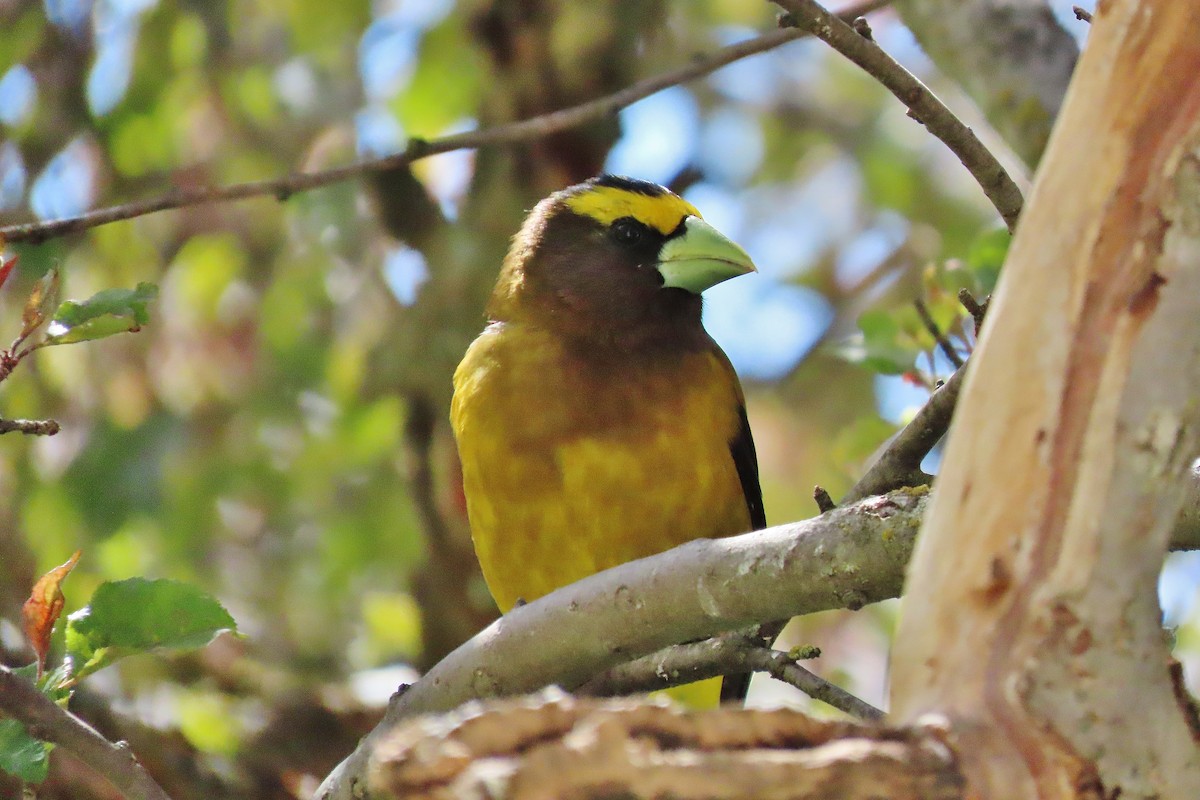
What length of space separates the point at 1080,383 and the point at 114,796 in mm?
2895

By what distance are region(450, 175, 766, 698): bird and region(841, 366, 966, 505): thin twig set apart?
133cm

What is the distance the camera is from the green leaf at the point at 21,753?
2090 mm

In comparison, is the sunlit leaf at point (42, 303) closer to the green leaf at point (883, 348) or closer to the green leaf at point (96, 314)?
the green leaf at point (96, 314)

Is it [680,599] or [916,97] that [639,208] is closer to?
[916,97]

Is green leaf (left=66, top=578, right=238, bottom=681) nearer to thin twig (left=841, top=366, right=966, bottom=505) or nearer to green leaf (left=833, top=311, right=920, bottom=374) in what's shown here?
thin twig (left=841, top=366, right=966, bottom=505)

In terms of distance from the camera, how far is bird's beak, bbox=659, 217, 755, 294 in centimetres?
405

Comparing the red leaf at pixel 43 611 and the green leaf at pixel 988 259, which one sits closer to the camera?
the red leaf at pixel 43 611

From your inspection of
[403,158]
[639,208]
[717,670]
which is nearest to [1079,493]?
[717,670]

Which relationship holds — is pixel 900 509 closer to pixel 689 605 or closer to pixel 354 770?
pixel 689 605

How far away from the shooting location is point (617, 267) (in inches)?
167

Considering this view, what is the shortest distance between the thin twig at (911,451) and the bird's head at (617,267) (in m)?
1.57

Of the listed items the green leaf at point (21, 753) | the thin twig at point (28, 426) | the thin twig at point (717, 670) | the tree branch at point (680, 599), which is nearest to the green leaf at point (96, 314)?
the thin twig at point (28, 426)

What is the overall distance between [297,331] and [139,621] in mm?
3829

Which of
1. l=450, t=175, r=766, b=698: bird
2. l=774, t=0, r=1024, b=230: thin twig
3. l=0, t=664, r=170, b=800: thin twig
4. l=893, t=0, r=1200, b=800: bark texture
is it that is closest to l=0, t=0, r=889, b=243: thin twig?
l=774, t=0, r=1024, b=230: thin twig
